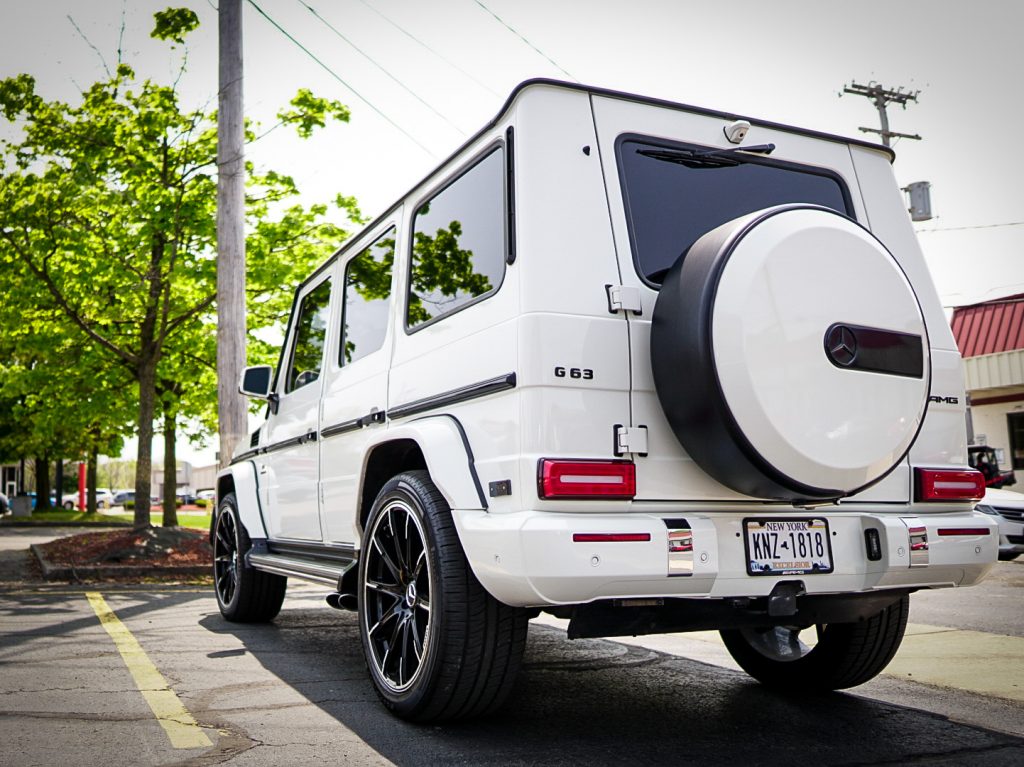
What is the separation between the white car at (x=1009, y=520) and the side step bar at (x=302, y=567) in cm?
1023

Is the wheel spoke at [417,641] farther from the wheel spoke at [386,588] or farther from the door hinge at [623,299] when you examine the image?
the door hinge at [623,299]

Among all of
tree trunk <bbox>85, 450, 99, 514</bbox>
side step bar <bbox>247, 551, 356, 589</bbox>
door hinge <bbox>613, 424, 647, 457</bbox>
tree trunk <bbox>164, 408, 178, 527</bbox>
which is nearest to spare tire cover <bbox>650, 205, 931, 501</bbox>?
door hinge <bbox>613, 424, 647, 457</bbox>

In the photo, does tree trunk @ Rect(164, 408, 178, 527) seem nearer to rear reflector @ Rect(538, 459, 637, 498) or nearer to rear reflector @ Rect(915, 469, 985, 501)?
rear reflector @ Rect(538, 459, 637, 498)

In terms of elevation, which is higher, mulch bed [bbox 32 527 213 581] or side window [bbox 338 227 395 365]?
side window [bbox 338 227 395 365]

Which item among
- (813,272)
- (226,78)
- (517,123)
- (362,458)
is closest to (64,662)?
(362,458)

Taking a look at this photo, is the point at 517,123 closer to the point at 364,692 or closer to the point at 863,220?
the point at 863,220

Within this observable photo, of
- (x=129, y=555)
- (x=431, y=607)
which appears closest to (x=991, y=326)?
(x=129, y=555)

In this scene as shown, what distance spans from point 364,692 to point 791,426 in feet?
7.97

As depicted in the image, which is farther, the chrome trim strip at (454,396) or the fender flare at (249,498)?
the fender flare at (249,498)

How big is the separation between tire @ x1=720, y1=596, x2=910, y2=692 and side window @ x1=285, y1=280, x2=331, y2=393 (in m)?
2.94

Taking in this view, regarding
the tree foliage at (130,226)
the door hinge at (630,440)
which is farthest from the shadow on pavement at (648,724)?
the tree foliage at (130,226)

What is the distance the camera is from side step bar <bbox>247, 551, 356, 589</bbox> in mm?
4711

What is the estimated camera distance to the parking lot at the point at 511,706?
11.2 ft

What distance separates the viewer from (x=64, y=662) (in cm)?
520
